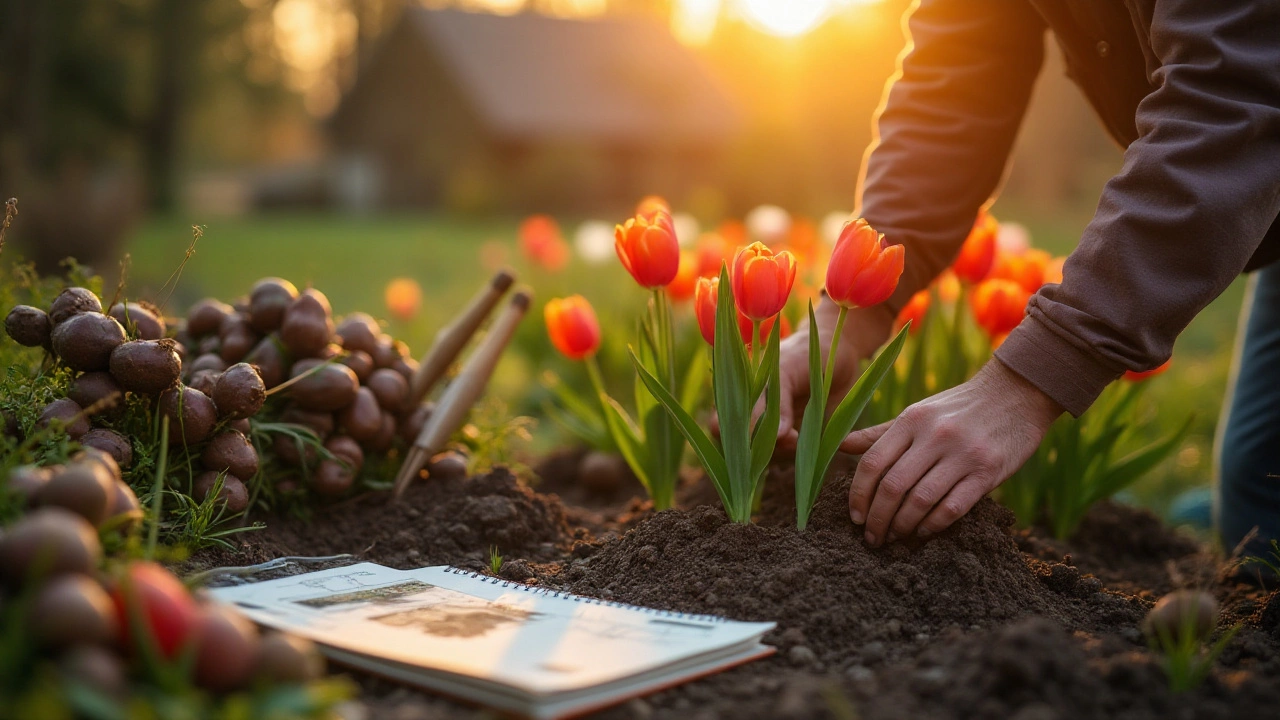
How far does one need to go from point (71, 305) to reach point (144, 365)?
0.25 metres

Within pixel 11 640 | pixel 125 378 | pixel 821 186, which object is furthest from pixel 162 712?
pixel 821 186

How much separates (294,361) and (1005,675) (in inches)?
62.5

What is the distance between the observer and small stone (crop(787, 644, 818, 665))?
58.1 inches

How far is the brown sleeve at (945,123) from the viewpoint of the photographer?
2.20 metres

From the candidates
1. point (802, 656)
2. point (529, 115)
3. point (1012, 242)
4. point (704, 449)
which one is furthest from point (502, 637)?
point (529, 115)

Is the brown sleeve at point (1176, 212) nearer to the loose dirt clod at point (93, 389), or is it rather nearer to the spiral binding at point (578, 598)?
the spiral binding at point (578, 598)

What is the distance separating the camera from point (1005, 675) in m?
1.25

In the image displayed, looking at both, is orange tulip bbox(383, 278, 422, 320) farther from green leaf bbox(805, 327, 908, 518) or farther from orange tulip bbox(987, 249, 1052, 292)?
green leaf bbox(805, 327, 908, 518)

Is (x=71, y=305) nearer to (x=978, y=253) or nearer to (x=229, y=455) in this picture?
(x=229, y=455)

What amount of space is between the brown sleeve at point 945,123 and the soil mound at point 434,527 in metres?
0.96

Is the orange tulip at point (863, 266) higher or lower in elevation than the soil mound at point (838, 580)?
higher

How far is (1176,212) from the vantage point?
61.6 inches

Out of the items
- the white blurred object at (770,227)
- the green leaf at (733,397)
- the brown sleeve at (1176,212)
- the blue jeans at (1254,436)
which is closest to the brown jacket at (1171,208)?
the brown sleeve at (1176,212)

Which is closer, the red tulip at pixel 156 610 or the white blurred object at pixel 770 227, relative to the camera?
the red tulip at pixel 156 610
